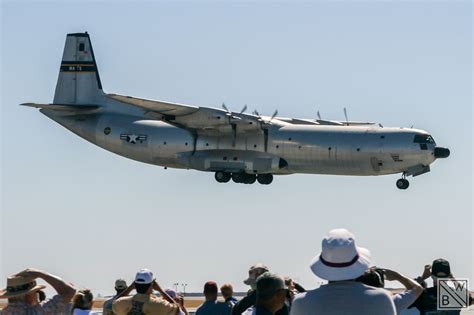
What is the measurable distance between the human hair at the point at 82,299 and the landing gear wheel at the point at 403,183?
39335 millimetres

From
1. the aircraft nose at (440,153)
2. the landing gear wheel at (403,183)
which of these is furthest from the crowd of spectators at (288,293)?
the landing gear wheel at (403,183)

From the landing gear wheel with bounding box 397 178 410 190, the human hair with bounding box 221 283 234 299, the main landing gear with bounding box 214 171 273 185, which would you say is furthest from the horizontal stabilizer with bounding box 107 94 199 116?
the human hair with bounding box 221 283 234 299

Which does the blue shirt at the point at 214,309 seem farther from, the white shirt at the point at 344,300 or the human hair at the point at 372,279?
the white shirt at the point at 344,300

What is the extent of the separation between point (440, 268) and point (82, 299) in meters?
3.91

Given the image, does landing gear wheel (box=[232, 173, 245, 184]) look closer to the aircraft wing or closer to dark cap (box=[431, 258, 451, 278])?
the aircraft wing

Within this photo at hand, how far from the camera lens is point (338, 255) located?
8.68 meters

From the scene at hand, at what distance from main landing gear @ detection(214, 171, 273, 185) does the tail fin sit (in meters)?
11.5

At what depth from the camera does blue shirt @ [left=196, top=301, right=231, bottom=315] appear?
553 inches

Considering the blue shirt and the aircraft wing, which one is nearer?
the blue shirt

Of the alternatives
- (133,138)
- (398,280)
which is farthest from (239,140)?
(398,280)

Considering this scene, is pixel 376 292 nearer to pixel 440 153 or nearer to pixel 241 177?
pixel 440 153

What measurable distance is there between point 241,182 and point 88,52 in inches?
638

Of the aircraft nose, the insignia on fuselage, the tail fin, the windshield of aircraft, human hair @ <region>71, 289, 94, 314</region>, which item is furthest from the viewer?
the tail fin

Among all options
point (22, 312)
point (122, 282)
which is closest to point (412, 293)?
point (22, 312)
